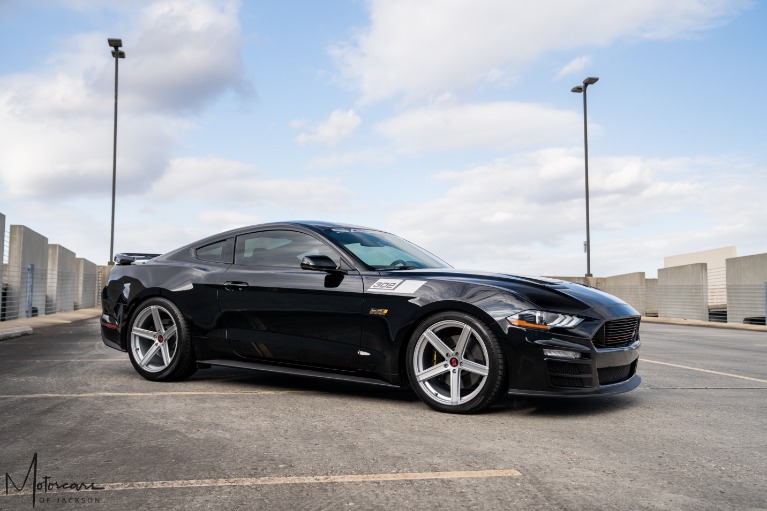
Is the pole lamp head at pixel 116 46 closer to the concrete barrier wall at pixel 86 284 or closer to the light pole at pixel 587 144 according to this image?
the concrete barrier wall at pixel 86 284

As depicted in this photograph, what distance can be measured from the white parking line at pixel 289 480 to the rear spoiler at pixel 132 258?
4.04 metres

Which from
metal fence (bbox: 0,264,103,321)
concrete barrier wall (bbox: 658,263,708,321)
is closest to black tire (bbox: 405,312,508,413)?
metal fence (bbox: 0,264,103,321)

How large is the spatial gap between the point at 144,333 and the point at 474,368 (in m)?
3.33

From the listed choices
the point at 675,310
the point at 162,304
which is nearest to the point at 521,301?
the point at 162,304

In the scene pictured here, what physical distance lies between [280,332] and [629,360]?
9.01 feet

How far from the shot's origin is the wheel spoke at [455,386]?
16.9 ft

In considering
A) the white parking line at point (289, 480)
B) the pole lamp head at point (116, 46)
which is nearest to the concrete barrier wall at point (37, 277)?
the pole lamp head at point (116, 46)

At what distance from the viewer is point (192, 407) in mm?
5344

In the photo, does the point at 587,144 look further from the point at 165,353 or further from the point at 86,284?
the point at 165,353

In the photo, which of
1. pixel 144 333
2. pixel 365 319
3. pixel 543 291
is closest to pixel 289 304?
pixel 365 319

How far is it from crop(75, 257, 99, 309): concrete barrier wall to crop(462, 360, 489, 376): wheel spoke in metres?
28.6

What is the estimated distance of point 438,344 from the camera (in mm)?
5246

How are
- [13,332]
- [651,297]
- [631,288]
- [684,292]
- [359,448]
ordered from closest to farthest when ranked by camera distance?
[359,448]
[13,332]
[684,292]
[651,297]
[631,288]

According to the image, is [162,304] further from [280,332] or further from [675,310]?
[675,310]
